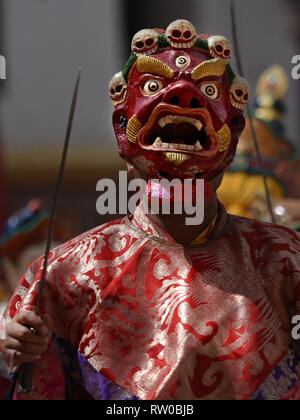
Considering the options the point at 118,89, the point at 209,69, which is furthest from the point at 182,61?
the point at 118,89

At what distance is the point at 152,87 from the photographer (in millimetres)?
1912

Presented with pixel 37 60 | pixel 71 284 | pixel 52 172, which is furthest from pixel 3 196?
pixel 71 284

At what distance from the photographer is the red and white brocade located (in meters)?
1.79

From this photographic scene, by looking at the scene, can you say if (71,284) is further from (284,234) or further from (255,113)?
(255,113)

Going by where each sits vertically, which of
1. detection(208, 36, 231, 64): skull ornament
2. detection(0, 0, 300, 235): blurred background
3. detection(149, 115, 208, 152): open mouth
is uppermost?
detection(208, 36, 231, 64): skull ornament

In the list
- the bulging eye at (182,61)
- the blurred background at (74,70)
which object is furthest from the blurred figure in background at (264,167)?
the blurred background at (74,70)

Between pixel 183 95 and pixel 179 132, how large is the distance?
0.28ft

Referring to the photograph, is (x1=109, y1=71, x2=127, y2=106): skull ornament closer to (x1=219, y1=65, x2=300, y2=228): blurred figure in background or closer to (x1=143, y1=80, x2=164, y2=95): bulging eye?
(x1=143, y1=80, x2=164, y2=95): bulging eye

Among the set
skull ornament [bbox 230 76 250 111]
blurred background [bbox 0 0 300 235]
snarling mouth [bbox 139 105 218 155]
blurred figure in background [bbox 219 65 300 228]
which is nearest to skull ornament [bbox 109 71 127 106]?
snarling mouth [bbox 139 105 218 155]

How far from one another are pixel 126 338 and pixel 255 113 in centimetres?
220

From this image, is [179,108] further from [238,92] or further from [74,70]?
[74,70]

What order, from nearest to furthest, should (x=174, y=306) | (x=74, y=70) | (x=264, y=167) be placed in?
(x=174, y=306), (x=264, y=167), (x=74, y=70)

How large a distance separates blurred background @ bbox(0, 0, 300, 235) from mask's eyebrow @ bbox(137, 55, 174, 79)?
4599 mm

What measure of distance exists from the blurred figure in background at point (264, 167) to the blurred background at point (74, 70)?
2.85 metres
